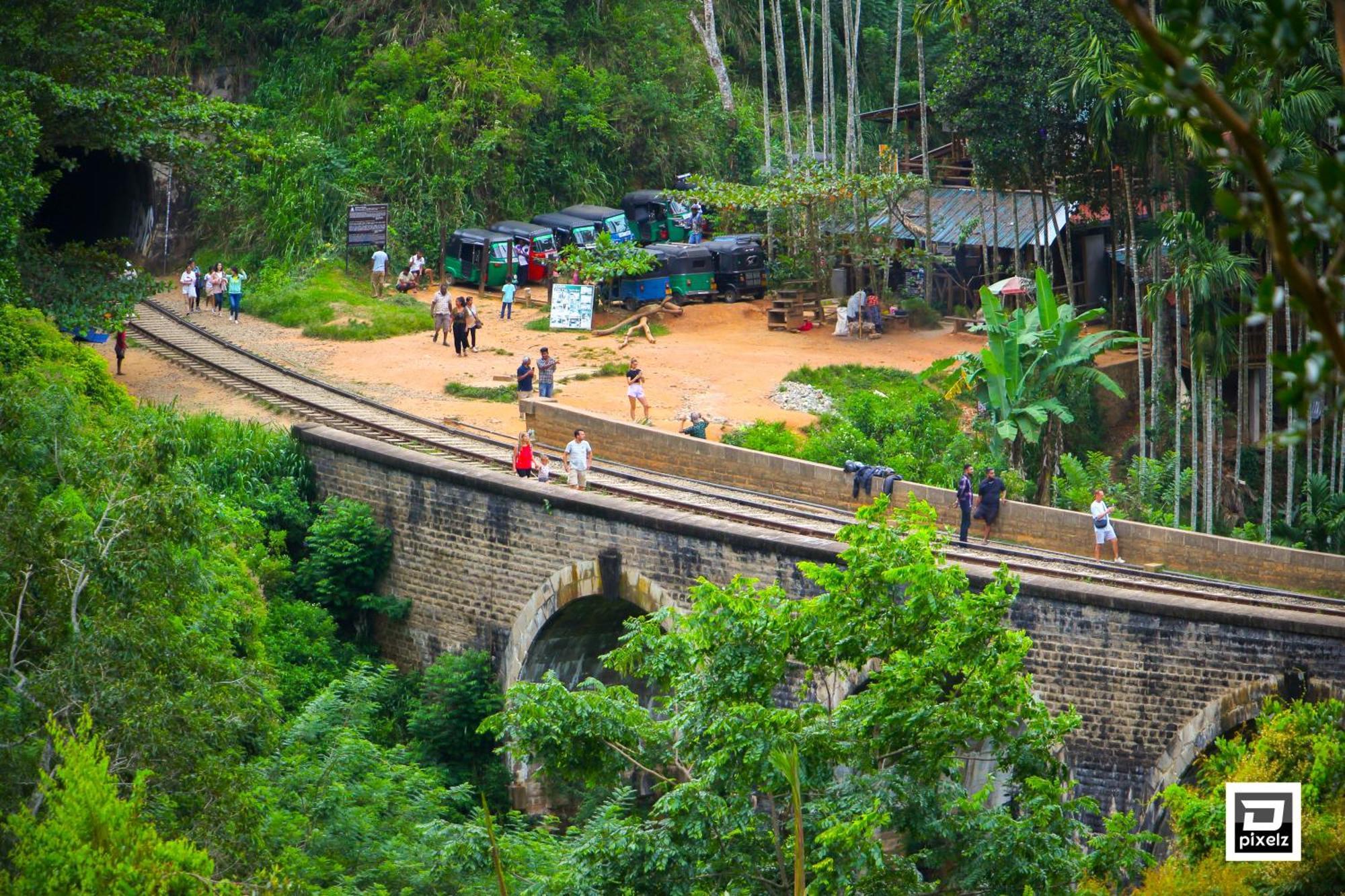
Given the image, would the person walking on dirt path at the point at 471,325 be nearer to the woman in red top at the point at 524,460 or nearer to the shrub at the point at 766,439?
the shrub at the point at 766,439

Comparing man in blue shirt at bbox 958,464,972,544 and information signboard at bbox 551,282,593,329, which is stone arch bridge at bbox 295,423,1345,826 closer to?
man in blue shirt at bbox 958,464,972,544

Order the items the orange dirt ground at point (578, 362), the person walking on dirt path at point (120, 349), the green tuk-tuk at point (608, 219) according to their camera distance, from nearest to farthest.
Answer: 1. the orange dirt ground at point (578, 362)
2. the person walking on dirt path at point (120, 349)
3. the green tuk-tuk at point (608, 219)

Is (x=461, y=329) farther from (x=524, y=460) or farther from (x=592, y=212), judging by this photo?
(x=524, y=460)

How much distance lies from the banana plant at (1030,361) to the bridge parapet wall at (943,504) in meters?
2.91

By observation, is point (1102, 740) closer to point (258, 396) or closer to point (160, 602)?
point (160, 602)

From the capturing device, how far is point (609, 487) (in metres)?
24.4

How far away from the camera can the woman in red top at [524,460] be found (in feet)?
80.2

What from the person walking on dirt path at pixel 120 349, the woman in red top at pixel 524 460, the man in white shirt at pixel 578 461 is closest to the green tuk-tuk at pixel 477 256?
the person walking on dirt path at pixel 120 349

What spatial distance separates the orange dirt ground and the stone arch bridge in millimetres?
4410

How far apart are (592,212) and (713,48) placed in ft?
34.9

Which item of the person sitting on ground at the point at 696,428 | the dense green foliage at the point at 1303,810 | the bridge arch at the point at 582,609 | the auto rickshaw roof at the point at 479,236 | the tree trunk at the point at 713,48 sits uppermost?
the tree trunk at the point at 713,48

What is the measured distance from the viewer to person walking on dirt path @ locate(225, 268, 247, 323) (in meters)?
36.0

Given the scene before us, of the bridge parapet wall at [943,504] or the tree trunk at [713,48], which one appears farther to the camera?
the tree trunk at [713,48]

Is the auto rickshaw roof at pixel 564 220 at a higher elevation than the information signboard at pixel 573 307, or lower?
higher
